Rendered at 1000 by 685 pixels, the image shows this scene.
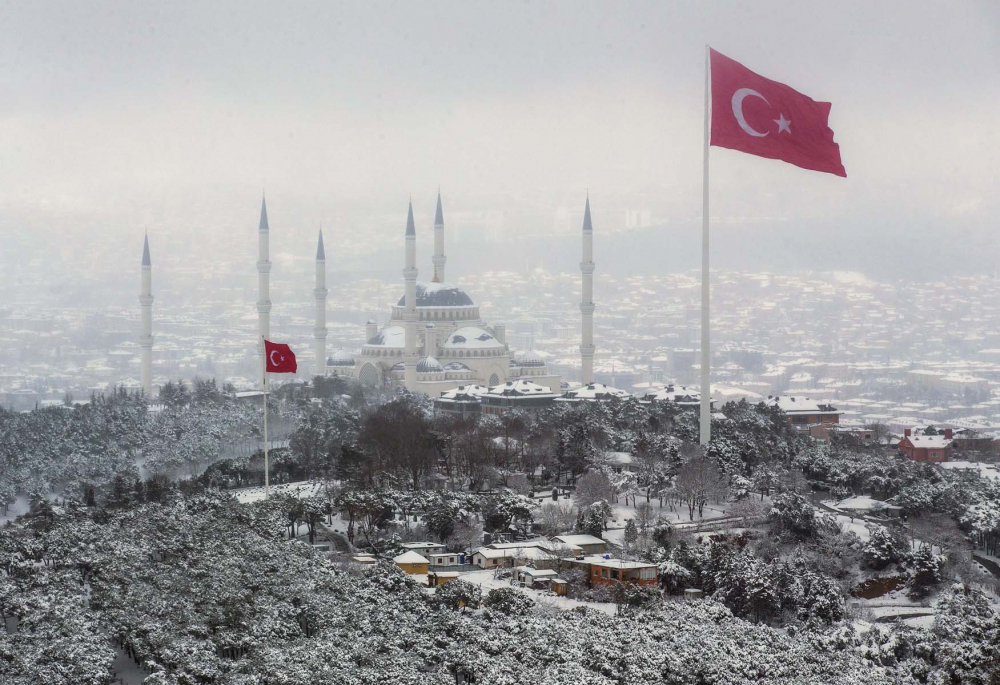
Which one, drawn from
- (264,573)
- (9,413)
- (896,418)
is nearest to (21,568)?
(264,573)

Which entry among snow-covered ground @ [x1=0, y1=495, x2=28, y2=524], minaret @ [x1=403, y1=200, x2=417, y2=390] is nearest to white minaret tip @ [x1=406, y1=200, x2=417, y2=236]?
minaret @ [x1=403, y1=200, x2=417, y2=390]

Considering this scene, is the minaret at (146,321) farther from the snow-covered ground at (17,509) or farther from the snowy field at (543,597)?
the snowy field at (543,597)

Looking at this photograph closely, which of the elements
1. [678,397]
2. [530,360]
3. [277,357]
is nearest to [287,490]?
[277,357]

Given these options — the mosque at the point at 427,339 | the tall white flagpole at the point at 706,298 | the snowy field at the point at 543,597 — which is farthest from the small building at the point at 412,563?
the mosque at the point at 427,339

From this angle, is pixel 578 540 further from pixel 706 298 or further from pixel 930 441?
pixel 930 441

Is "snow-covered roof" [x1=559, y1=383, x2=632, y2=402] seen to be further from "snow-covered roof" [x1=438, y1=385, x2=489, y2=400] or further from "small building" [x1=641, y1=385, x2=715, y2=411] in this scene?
"snow-covered roof" [x1=438, y1=385, x2=489, y2=400]
